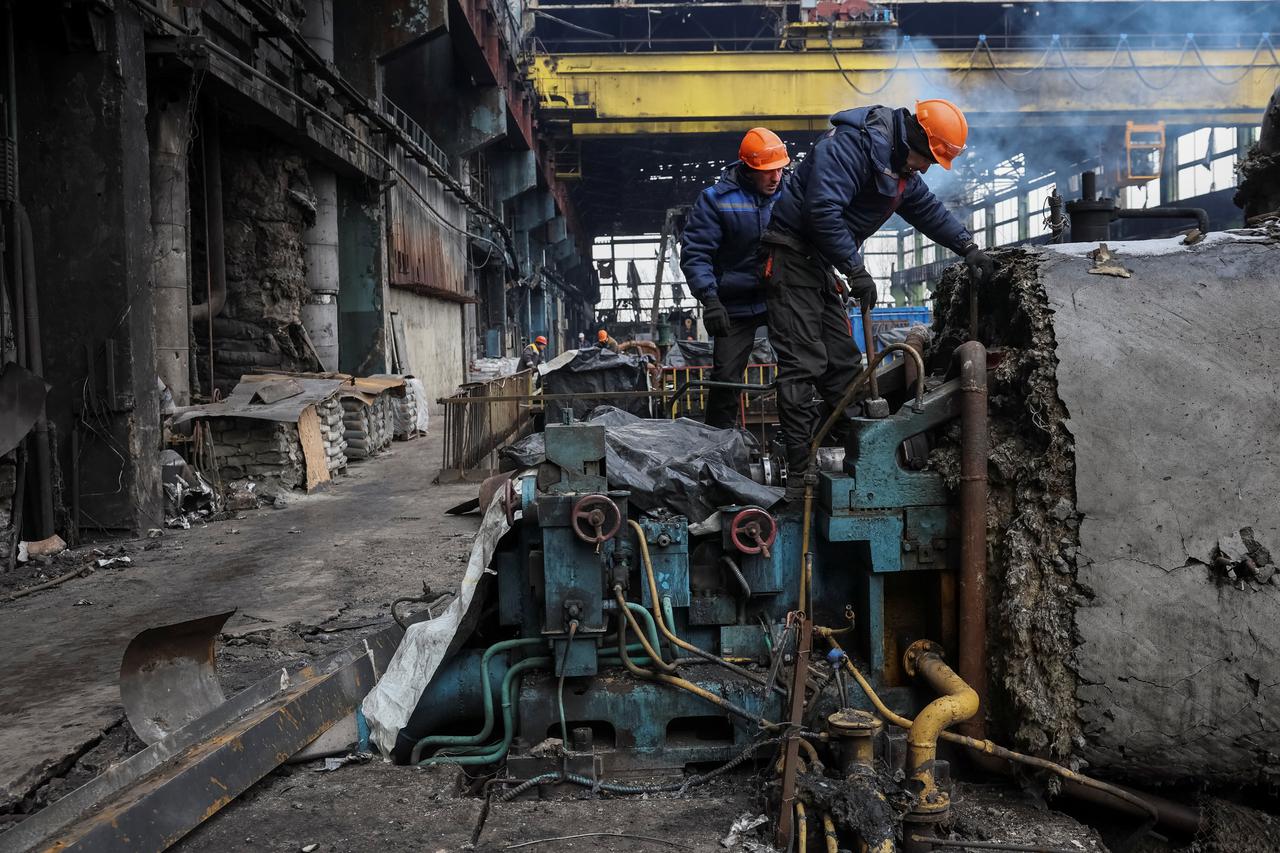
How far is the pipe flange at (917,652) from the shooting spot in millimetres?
3068

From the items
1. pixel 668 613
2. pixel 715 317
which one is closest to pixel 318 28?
pixel 715 317

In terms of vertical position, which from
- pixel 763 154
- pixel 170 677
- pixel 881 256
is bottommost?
pixel 170 677

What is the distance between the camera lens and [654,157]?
2667cm

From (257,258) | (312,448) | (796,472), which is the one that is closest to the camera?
(796,472)

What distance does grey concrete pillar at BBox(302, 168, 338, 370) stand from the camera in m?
12.2

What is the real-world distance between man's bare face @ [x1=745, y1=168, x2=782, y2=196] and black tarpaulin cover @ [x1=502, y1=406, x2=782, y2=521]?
6.10 feet

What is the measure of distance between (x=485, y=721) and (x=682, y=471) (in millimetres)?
1061

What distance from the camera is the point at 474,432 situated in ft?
31.5

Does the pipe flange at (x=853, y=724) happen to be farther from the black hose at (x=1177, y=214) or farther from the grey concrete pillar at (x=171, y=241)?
the grey concrete pillar at (x=171, y=241)

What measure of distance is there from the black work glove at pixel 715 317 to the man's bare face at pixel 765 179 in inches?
30.7

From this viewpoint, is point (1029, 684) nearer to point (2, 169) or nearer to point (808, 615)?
point (808, 615)

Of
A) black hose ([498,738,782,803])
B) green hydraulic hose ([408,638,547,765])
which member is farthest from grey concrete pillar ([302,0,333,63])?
black hose ([498,738,782,803])

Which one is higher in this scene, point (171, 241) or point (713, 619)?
point (171, 241)

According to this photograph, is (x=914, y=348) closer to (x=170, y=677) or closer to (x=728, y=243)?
(x=728, y=243)
